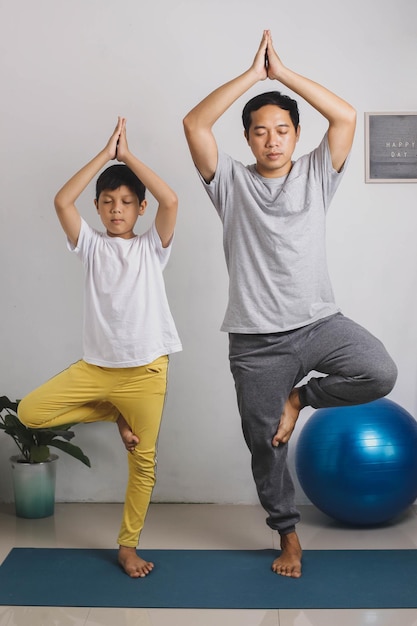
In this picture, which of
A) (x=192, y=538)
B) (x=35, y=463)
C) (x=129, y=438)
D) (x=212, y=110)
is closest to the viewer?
(x=212, y=110)

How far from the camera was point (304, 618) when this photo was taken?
2516mm

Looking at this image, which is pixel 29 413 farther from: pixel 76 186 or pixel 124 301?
pixel 76 186

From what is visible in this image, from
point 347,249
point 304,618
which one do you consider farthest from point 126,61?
point 304,618

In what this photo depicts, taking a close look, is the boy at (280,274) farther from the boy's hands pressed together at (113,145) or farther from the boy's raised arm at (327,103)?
the boy's hands pressed together at (113,145)

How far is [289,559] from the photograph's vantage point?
2.89m

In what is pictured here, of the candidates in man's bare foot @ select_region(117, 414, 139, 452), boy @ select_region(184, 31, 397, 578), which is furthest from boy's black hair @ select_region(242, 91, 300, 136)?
man's bare foot @ select_region(117, 414, 139, 452)

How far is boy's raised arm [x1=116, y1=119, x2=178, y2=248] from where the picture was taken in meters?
2.88

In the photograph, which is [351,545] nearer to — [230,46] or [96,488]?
[96,488]

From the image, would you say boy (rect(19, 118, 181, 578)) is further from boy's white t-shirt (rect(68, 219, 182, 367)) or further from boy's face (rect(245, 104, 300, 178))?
boy's face (rect(245, 104, 300, 178))

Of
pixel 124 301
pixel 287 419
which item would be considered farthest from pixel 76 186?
pixel 287 419

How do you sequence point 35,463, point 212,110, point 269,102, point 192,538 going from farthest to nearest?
point 35,463 < point 192,538 < point 269,102 < point 212,110

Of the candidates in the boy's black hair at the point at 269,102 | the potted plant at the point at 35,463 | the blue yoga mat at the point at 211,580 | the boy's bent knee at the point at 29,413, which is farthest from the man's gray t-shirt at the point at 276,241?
the potted plant at the point at 35,463

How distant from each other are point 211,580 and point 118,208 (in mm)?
1350

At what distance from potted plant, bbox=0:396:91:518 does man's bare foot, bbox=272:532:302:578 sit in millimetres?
1026
